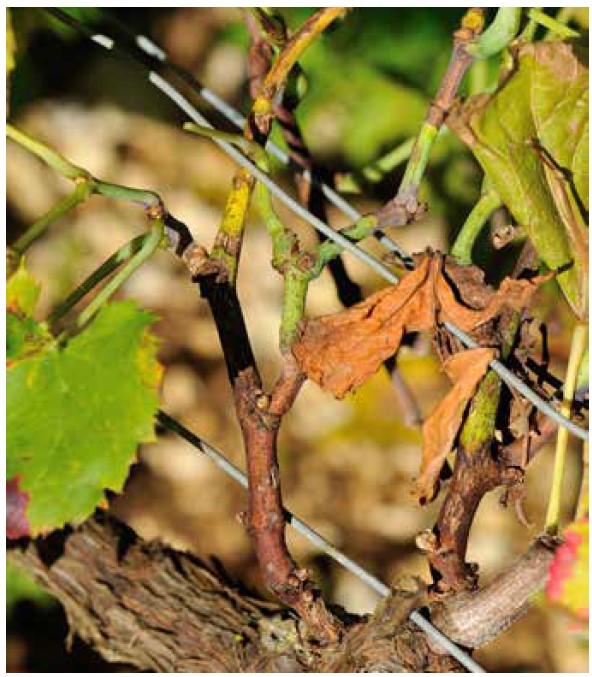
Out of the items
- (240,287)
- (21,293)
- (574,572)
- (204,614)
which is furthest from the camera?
(240,287)

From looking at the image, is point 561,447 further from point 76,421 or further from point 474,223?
point 76,421

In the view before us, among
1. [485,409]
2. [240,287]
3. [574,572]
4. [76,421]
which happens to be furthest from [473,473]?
[240,287]

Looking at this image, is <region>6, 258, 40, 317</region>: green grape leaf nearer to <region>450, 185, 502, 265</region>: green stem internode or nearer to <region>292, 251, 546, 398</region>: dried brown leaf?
<region>292, 251, 546, 398</region>: dried brown leaf

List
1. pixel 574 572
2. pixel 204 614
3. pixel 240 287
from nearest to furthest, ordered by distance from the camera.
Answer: pixel 574 572 < pixel 204 614 < pixel 240 287

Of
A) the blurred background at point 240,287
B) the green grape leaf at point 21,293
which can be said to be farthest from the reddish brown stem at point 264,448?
the blurred background at point 240,287

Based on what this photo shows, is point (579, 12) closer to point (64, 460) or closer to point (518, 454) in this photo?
point (518, 454)

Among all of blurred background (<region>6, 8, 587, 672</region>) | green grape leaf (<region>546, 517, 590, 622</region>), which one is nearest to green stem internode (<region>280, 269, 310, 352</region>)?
green grape leaf (<region>546, 517, 590, 622</region>)
